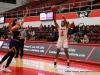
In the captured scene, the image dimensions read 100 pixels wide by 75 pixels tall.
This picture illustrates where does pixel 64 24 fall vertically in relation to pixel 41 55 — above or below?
above

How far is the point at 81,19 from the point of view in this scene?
13.8m

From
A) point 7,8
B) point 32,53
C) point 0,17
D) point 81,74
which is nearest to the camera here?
point 81,74

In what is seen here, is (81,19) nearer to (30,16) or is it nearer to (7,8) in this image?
(30,16)

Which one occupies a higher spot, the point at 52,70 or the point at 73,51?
the point at 73,51

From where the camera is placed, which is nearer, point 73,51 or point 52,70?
point 52,70

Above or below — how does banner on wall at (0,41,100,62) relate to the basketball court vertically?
above

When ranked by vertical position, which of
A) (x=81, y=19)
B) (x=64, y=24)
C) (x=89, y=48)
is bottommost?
(x=89, y=48)

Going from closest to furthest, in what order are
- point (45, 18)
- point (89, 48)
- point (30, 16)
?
1. point (89, 48)
2. point (45, 18)
3. point (30, 16)

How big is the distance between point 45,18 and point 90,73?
13149 mm

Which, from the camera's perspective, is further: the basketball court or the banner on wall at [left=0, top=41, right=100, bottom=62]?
the banner on wall at [left=0, top=41, right=100, bottom=62]

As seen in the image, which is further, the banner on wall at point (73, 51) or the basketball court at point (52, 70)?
the banner on wall at point (73, 51)

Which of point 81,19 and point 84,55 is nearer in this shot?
point 84,55

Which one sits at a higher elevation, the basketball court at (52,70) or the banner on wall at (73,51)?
the banner on wall at (73,51)

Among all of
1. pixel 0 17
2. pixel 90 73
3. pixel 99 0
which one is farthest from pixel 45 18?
pixel 90 73
